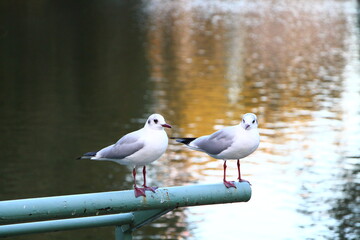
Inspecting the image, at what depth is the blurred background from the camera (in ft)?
59.6

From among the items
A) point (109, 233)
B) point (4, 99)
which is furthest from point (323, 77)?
point (109, 233)

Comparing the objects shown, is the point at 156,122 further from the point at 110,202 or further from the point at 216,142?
the point at 216,142

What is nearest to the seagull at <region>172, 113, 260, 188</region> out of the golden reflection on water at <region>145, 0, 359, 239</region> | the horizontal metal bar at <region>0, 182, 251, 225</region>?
the horizontal metal bar at <region>0, 182, 251, 225</region>

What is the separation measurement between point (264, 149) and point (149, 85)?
12475 mm

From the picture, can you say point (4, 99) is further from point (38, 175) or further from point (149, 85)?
point (38, 175)

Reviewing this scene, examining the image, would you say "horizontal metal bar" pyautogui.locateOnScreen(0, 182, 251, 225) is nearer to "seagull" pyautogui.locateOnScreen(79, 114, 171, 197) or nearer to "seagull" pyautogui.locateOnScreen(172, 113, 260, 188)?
"seagull" pyautogui.locateOnScreen(79, 114, 171, 197)

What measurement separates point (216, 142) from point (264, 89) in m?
31.2

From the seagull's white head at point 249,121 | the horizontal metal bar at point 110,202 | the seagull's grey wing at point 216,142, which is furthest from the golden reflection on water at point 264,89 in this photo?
the horizontal metal bar at point 110,202

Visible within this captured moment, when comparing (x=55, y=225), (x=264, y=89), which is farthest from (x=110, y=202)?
(x=264, y=89)

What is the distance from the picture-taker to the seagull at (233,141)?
4992 mm

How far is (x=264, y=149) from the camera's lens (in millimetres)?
24125

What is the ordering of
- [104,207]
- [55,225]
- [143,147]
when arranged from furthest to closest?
1. [143,147]
2. [55,225]
3. [104,207]

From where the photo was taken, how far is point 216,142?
5191 millimetres

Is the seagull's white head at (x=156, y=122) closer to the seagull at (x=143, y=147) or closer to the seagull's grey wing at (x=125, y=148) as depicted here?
the seagull at (x=143, y=147)
